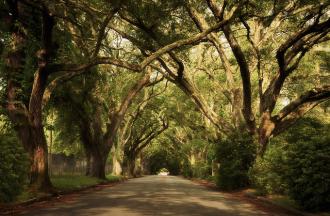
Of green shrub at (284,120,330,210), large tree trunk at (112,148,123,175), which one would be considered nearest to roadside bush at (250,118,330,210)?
green shrub at (284,120,330,210)

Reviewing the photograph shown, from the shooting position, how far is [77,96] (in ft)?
80.5

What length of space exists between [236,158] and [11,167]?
41.8 feet


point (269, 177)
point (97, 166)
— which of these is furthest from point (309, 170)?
point (97, 166)

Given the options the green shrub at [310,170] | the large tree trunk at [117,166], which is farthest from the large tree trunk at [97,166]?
the green shrub at [310,170]

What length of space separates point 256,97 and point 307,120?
11641 mm

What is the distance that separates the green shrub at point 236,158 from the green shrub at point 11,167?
38.2 ft

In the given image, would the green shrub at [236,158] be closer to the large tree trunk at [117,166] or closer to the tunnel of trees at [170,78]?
the tunnel of trees at [170,78]

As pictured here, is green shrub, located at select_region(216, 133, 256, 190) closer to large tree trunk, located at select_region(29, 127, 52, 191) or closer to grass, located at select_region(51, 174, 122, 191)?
grass, located at select_region(51, 174, 122, 191)

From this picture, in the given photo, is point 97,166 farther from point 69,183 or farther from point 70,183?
point 69,183

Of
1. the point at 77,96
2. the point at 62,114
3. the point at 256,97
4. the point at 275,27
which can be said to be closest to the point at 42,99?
the point at 77,96

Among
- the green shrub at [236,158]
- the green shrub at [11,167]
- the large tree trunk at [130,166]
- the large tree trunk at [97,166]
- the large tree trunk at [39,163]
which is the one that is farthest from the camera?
the large tree trunk at [130,166]

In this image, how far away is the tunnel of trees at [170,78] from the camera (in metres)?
14.0

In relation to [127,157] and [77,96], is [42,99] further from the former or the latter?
[127,157]

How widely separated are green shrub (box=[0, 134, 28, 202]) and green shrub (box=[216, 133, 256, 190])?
1165 centimetres
